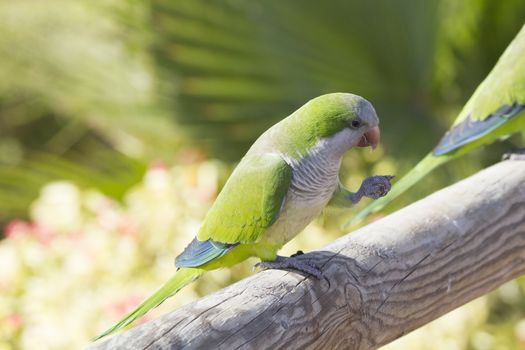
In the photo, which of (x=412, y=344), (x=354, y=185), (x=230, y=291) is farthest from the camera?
(x=354, y=185)

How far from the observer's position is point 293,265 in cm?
185

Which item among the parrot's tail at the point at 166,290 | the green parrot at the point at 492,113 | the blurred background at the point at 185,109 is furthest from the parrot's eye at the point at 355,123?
the blurred background at the point at 185,109

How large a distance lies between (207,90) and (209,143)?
10.8 inches

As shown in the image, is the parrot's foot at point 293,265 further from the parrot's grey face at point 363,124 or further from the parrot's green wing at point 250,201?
the parrot's grey face at point 363,124

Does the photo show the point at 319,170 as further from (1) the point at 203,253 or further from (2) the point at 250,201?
(1) the point at 203,253

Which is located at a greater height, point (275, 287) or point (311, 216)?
point (311, 216)

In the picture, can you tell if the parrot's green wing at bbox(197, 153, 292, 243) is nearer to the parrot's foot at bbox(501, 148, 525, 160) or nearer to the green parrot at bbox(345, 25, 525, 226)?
the parrot's foot at bbox(501, 148, 525, 160)

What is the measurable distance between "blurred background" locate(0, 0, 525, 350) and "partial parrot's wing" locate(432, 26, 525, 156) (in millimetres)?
762

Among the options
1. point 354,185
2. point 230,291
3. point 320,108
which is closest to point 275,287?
point 230,291

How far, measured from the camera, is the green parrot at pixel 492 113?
3.04 m

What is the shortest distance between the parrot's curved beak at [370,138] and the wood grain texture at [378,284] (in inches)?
9.1

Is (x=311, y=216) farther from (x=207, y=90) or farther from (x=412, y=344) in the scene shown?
(x=207, y=90)

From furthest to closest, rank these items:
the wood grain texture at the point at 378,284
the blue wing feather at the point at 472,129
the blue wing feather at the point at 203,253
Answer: the blue wing feather at the point at 472,129, the blue wing feather at the point at 203,253, the wood grain texture at the point at 378,284

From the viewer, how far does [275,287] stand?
1768mm
